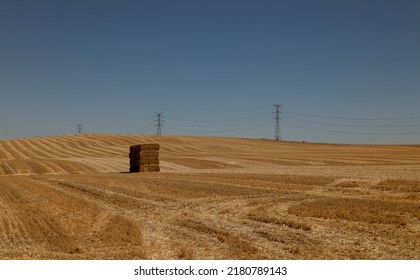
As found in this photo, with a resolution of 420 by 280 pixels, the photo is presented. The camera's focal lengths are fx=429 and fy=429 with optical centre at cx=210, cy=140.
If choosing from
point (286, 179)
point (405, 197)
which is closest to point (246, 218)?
point (405, 197)

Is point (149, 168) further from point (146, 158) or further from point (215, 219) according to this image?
point (215, 219)

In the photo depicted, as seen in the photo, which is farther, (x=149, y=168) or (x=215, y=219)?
(x=149, y=168)

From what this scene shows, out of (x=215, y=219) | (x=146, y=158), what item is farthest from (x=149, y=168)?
(x=215, y=219)

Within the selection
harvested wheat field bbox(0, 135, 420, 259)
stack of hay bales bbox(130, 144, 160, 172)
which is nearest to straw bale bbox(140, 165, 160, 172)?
stack of hay bales bbox(130, 144, 160, 172)

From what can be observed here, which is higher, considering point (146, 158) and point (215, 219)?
point (146, 158)

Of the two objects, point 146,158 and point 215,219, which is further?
point 146,158

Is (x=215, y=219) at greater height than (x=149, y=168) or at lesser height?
greater

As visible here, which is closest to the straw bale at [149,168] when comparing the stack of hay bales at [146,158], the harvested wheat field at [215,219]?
the stack of hay bales at [146,158]

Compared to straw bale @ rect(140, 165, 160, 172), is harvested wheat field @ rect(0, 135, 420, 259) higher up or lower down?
higher up

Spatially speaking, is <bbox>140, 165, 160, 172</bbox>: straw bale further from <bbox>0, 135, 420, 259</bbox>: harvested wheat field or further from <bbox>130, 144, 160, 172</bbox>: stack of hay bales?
<bbox>0, 135, 420, 259</bbox>: harvested wheat field

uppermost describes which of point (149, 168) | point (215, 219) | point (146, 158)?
point (146, 158)

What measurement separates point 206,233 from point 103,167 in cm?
2959

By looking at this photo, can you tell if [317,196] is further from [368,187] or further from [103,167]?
[103,167]

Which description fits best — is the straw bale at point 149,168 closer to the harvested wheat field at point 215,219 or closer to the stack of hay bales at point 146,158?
the stack of hay bales at point 146,158
